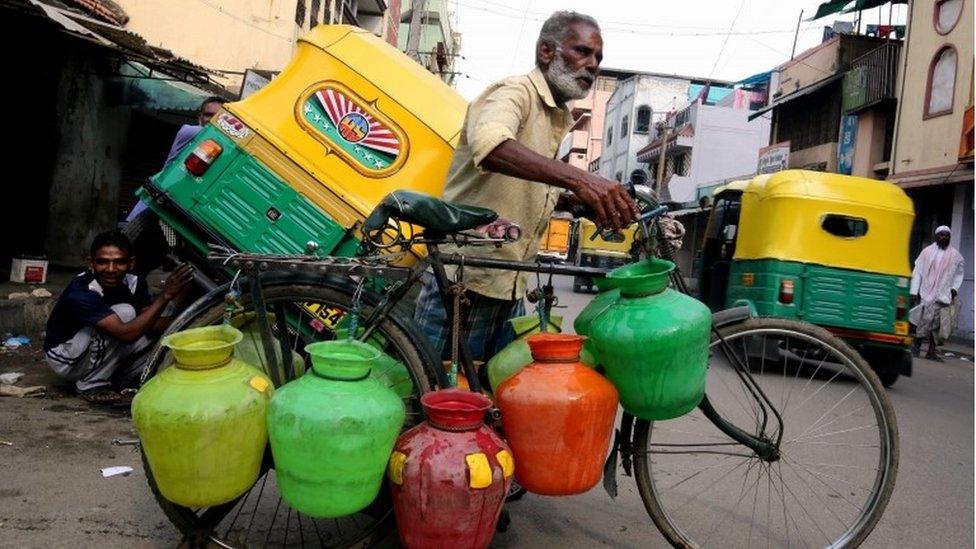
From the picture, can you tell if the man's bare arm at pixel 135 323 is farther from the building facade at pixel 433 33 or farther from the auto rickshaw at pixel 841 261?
the building facade at pixel 433 33

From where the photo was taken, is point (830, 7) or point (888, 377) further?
point (830, 7)

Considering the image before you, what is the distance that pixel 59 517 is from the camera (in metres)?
2.73

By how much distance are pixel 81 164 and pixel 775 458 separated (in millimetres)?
9780

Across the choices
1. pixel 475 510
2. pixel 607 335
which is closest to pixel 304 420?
pixel 475 510

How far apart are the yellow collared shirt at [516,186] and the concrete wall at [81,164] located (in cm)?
851

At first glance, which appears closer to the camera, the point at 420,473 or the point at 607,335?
the point at 420,473

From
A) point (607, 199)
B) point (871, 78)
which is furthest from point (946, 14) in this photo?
point (607, 199)

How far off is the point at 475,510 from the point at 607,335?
616 millimetres

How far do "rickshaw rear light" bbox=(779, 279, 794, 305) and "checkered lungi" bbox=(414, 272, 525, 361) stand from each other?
16.8 feet

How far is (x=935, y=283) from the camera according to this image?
1039cm

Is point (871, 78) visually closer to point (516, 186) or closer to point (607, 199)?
point (516, 186)

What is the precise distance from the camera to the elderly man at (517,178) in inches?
99.6

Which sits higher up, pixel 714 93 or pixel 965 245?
pixel 714 93

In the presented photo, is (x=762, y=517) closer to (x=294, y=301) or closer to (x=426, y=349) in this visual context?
(x=426, y=349)
